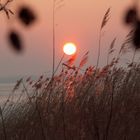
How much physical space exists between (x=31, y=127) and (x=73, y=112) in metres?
0.60

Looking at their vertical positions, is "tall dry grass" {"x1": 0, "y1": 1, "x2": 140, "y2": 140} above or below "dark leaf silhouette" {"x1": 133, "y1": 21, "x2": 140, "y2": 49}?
above

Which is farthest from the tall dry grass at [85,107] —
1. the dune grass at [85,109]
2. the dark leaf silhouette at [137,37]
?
the dark leaf silhouette at [137,37]

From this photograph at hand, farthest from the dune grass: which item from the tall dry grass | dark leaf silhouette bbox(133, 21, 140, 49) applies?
dark leaf silhouette bbox(133, 21, 140, 49)

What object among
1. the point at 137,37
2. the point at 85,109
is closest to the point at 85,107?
the point at 85,109

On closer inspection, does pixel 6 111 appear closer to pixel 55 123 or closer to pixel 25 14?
pixel 55 123

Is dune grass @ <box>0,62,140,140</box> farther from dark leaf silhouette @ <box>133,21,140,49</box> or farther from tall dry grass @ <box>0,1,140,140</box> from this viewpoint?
dark leaf silhouette @ <box>133,21,140,49</box>

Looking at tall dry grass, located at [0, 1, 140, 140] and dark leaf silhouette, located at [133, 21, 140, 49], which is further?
tall dry grass, located at [0, 1, 140, 140]

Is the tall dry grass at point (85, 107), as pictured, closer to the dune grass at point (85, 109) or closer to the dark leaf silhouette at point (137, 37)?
the dune grass at point (85, 109)

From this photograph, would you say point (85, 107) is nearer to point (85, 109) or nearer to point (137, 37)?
point (85, 109)

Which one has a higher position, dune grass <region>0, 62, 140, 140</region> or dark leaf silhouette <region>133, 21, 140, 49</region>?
dune grass <region>0, 62, 140, 140</region>

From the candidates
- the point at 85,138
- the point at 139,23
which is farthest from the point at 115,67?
the point at 139,23

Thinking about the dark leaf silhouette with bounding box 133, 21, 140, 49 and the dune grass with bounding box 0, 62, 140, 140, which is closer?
the dark leaf silhouette with bounding box 133, 21, 140, 49

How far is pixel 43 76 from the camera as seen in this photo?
15.7ft

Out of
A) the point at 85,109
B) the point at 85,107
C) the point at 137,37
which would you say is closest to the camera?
the point at 137,37
